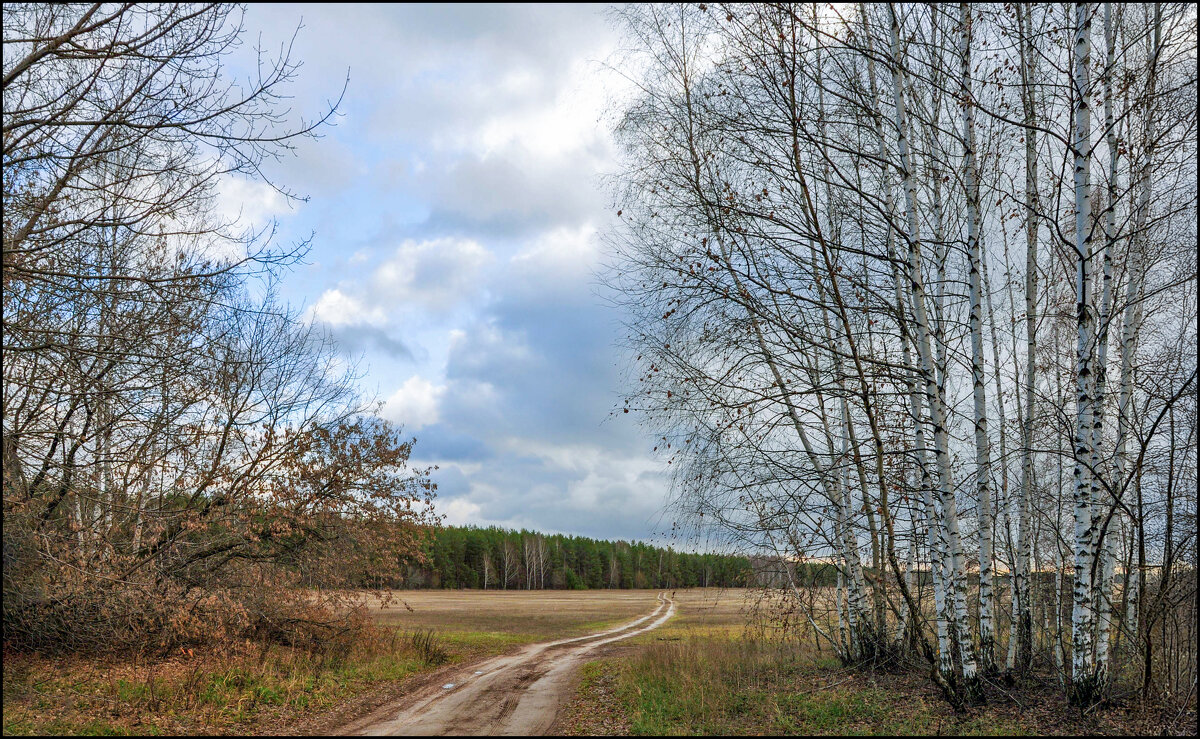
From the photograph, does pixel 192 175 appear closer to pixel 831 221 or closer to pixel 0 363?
pixel 0 363

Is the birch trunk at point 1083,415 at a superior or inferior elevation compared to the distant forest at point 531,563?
superior

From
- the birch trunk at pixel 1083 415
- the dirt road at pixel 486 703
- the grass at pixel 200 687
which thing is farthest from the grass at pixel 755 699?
the grass at pixel 200 687

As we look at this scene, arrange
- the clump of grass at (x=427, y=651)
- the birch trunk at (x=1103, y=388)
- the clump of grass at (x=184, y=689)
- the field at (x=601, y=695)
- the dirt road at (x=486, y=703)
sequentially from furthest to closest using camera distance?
the clump of grass at (x=427, y=651), the dirt road at (x=486, y=703), the clump of grass at (x=184, y=689), the field at (x=601, y=695), the birch trunk at (x=1103, y=388)

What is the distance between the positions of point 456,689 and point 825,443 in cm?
858

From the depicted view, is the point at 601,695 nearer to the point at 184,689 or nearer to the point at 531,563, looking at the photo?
the point at 184,689

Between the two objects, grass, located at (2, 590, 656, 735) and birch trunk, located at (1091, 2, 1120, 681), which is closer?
birch trunk, located at (1091, 2, 1120, 681)

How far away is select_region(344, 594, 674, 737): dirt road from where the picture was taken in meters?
9.42

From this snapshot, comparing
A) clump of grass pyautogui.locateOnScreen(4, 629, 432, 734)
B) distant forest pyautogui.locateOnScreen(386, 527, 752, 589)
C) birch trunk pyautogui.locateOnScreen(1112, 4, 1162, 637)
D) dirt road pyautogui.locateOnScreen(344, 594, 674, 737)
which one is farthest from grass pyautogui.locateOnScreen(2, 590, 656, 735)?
distant forest pyautogui.locateOnScreen(386, 527, 752, 589)

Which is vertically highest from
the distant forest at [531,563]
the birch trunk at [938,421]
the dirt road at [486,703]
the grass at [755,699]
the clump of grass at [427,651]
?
the birch trunk at [938,421]

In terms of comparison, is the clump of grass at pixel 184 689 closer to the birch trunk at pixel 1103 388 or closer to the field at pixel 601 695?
the field at pixel 601 695

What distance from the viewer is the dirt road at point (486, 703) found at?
371 inches

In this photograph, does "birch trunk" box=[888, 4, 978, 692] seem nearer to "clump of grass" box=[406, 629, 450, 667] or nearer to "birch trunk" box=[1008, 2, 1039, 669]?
"birch trunk" box=[1008, 2, 1039, 669]

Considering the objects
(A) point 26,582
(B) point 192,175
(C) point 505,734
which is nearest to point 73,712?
(A) point 26,582

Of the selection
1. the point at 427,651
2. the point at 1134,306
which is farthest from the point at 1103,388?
the point at 427,651
